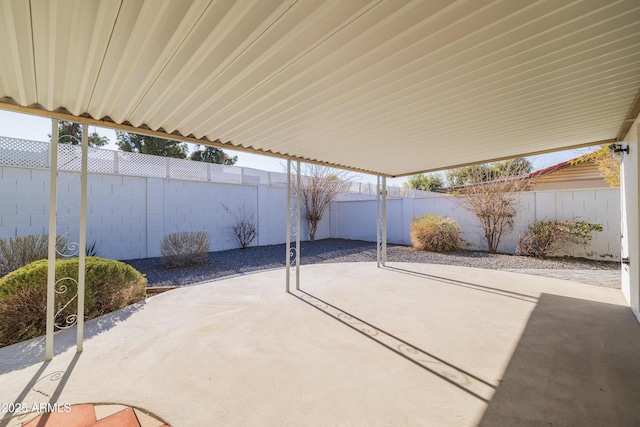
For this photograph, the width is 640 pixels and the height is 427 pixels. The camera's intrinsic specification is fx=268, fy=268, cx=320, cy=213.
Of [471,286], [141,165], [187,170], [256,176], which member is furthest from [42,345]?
[256,176]

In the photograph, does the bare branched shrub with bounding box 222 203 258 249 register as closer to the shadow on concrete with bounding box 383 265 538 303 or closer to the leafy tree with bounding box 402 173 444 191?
the shadow on concrete with bounding box 383 265 538 303

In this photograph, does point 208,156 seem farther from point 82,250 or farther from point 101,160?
point 82,250

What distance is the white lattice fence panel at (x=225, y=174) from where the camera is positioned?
8.64 m

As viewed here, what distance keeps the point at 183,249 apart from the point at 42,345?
12.6 ft

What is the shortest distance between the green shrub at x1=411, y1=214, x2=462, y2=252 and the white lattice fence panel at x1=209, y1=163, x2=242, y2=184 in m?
6.43

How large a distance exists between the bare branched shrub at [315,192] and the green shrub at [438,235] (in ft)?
14.0

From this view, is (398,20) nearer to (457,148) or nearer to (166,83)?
(166,83)

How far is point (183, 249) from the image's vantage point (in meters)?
6.43

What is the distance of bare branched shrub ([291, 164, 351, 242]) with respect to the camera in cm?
1158

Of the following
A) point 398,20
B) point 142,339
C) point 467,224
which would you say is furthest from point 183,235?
point 467,224

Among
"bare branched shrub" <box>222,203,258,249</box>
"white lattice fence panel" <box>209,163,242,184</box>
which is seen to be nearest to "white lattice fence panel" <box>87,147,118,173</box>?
"white lattice fence panel" <box>209,163,242,184</box>

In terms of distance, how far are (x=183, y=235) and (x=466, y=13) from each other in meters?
6.78

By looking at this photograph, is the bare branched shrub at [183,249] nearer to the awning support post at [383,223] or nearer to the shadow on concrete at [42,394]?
the shadow on concrete at [42,394]

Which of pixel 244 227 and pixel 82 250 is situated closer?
pixel 82 250
